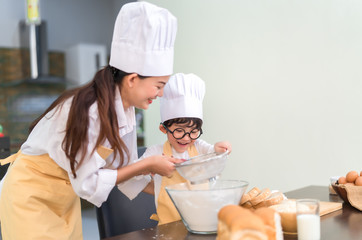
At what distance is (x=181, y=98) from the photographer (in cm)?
139

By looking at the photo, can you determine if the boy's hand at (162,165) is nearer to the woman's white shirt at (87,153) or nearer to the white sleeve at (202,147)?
the woman's white shirt at (87,153)

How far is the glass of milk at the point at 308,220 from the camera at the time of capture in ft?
2.63

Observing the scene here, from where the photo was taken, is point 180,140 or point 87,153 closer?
point 87,153

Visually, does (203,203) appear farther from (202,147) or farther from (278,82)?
(278,82)

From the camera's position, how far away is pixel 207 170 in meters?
0.95

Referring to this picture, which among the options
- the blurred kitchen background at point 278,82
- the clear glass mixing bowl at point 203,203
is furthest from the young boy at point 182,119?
the blurred kitchen background at point 278,82

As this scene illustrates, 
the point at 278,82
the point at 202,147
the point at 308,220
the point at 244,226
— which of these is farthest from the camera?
the point at 278,82

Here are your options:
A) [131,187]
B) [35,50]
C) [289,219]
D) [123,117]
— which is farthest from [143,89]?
[35,50]

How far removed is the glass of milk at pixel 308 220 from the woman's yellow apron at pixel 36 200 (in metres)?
0.67

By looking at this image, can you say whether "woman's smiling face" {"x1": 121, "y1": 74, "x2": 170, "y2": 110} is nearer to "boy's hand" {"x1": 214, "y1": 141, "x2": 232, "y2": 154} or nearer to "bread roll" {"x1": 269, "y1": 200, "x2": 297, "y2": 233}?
"boy's hand" {"x1": 214, "y1": 141, "x2": 232, "y2": 154}

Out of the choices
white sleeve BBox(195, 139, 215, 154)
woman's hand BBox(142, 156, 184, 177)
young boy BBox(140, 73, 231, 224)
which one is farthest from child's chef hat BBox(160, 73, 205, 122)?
woman's hand BBox(142, 156, 184, 177)

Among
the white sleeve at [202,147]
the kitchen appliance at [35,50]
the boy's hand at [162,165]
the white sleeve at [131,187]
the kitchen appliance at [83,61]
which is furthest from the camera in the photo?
the kitchen appliance at [83,61]

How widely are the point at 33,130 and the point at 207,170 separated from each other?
59 centimetres

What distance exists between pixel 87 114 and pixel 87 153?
0.10 m
